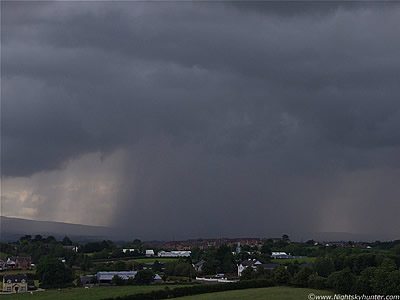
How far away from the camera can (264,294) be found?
6606cm

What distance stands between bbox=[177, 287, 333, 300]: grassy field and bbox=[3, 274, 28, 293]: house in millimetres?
30462

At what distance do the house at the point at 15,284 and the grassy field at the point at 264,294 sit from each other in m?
30.5

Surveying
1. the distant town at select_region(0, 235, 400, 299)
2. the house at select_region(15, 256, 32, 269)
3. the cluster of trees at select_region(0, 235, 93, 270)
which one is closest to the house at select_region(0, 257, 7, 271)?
the distant town at select_region(0, 235, 400, 299)

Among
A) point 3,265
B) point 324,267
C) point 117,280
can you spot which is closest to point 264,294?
point 117,280

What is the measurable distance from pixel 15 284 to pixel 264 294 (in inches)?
1577

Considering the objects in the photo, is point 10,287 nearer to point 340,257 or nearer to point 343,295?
point 343,295

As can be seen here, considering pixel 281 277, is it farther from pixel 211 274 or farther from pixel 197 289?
pixel 211 274

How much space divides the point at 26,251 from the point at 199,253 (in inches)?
1948

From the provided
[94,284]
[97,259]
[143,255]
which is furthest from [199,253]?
[94,284]

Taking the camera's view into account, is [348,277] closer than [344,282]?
No

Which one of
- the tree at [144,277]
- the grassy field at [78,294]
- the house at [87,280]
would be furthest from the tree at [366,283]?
the house at [87,280]

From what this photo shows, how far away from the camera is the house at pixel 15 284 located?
274ft

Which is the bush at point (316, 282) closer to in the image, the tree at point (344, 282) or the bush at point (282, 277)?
the tree at point (344, 282)

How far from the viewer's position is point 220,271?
112 metres
